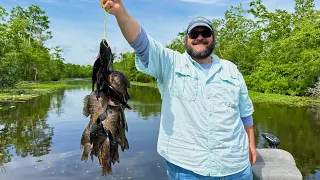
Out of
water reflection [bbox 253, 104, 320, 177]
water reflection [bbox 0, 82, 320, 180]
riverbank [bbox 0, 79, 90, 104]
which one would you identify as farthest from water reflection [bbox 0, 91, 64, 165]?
riverbank [bbox 0, 79, 90, 104]

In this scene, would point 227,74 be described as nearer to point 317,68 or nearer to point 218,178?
point 218,178

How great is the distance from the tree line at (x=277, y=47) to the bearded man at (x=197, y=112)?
2523 cm

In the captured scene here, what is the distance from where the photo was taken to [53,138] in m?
10.7

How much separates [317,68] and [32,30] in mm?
47199

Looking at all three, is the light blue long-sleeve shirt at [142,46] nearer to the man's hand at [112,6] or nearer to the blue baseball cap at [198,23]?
the man's hand at [112,6]

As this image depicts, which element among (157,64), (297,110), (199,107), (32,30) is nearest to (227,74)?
(199,107)

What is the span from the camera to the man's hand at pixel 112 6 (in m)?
1.76

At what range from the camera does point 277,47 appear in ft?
100

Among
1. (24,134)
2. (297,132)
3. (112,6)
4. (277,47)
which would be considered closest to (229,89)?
(112,6)

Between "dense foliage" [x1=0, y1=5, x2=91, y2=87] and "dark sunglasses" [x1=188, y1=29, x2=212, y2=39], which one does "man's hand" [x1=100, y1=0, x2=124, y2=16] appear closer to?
"dark sunglasses" [x1=188, y1=29, x2=212, y2=39]

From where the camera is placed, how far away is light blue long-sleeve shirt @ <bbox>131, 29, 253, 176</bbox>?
2260mm

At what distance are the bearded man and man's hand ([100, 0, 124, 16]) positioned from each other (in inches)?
15.6

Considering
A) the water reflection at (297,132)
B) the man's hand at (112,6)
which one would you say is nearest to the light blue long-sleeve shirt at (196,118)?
the man's hand at (112,6)

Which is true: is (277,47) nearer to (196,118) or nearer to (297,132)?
(297,132)
